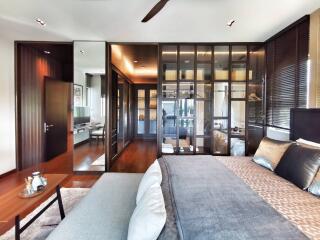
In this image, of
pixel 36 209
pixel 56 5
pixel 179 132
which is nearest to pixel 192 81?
pixel 179 132

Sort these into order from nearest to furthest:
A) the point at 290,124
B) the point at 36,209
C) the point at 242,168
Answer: the point at 242,168 → the point at 36,209 → the point at 290,124

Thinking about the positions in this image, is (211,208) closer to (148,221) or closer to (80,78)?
(148,221)

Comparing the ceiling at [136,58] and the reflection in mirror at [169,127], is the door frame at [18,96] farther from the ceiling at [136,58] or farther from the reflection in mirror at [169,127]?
the reflection in mirror at [169,127]

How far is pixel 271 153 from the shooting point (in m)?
2.49

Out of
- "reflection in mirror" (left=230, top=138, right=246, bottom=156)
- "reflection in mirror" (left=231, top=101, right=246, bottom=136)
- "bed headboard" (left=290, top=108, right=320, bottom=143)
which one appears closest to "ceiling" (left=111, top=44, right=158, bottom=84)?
"reflection in mirror" (left=231, top=101, right=246, bottom=136)

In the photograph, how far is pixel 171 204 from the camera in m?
1.49

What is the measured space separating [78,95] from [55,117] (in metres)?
1.64

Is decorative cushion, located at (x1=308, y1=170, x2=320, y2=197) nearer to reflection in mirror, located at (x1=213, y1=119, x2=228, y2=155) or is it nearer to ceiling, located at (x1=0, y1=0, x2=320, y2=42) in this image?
ceiling, located at (x1=0, y1=0, x2=320, y2=42)

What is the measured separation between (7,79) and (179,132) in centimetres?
368

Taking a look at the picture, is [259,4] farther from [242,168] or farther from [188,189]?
[188,189]

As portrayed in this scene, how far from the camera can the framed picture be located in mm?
4591

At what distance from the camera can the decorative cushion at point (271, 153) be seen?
7.82 ft

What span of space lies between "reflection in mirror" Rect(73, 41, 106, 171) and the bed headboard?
3.52m

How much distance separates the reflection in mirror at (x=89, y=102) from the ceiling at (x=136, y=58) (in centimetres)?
57
